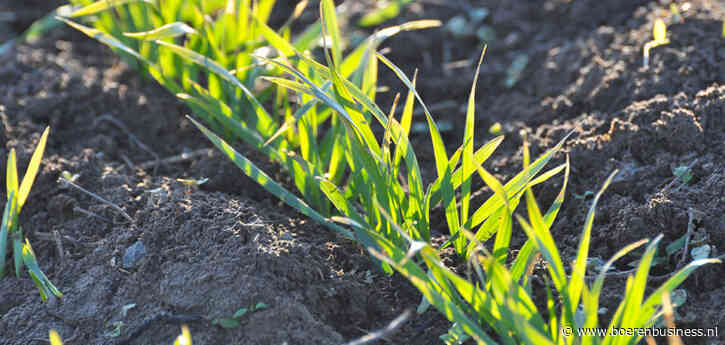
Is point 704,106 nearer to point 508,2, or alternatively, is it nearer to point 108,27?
point 508,2

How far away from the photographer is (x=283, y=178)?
1821 millimetres

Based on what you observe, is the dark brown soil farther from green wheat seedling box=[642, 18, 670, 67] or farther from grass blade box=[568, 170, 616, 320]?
grass blade box=[568, 170, 616, 320]

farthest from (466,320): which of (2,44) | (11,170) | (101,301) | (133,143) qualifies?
(2,44)

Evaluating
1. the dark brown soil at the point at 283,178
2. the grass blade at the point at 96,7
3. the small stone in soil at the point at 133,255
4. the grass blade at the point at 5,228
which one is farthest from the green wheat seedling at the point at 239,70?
the grass blade at the point at 5,228

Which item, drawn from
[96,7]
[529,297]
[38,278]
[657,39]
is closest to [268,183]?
[38,278]

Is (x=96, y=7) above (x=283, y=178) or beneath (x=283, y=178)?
above

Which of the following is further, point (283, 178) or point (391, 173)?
point (283, 178)

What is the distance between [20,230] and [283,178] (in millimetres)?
671

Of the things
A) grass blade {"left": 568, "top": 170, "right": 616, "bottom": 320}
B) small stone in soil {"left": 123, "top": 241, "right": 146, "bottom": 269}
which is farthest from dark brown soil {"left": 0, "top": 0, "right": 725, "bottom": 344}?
grass blade {"left": 568, "top": 170, "right": 616, "bottom": 320}

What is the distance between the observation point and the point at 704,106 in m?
1.68

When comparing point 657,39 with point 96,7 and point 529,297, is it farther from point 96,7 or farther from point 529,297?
point 96,7

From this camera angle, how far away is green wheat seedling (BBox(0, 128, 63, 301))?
4.79 feet

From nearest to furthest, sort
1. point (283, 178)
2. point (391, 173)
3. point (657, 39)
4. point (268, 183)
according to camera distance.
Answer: point (391, 173)
point (268, 183)
point (283, 178)
point (657, 39)

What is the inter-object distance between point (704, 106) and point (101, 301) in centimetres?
156
